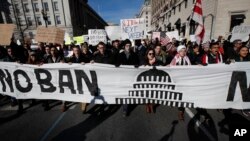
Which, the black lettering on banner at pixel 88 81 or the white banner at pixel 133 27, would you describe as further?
the white banner at pixel 133 27

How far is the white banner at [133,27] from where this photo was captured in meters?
8.09

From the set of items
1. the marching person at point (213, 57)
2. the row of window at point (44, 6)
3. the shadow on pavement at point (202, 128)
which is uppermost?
the row of window at point (44, 6)

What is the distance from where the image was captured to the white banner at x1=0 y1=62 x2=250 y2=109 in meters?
4.03

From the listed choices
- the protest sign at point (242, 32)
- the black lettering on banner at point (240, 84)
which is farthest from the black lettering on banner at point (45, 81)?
the protest sign at point (242, 32)

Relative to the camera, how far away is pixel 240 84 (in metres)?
3.99

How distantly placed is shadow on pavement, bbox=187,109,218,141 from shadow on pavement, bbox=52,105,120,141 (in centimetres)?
210

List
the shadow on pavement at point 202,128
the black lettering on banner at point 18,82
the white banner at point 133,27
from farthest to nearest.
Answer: the white banner at point 133,27
the black lettering on banner at point 18,82
the shadow on pavement at point 202,128

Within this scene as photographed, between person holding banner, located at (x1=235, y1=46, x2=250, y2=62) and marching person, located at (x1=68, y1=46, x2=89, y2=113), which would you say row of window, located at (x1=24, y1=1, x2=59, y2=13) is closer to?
marching person, located at (x1=68, y1=46, x2=89, y2=113)

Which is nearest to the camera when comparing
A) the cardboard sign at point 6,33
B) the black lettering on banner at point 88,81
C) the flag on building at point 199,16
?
the black lettering on banner at point 88,81

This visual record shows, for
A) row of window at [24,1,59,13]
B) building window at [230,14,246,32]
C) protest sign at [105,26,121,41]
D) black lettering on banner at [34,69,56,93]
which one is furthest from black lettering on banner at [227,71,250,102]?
row of window at [24,1,59,13]

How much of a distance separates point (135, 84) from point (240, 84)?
7.64 ft

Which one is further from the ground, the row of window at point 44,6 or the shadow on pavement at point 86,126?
the row of window at point 44,6

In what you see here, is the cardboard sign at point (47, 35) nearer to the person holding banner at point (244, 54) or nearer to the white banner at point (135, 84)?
the white banner at point (135, 84)

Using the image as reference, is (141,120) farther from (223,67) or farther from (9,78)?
(9,78)
